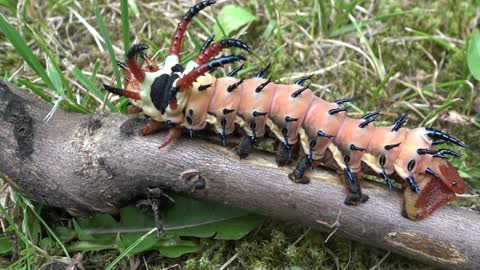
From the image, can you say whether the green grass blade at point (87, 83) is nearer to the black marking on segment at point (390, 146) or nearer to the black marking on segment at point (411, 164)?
the black marking on segment at point (390, 146)

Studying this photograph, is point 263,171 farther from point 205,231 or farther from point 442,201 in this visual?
point 442,201

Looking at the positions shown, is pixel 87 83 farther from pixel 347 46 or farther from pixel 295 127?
pixel 347 46

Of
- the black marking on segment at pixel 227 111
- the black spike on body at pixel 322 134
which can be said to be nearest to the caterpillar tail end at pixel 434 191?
the black spike on body at pixel 322 134

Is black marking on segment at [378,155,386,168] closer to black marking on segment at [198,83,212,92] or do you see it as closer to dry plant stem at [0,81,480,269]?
dry plant stem at [0,81,480,269]

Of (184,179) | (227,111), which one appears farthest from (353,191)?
(184,179)

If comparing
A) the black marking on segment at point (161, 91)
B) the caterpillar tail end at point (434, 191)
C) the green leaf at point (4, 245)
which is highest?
the black marking on segment at point (161, 91)

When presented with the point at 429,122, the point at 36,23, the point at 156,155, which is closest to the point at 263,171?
the point at 156,155

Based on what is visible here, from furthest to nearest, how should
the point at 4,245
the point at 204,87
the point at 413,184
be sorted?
the point at 4,245 → the point at 413,184 → the point at 204,87

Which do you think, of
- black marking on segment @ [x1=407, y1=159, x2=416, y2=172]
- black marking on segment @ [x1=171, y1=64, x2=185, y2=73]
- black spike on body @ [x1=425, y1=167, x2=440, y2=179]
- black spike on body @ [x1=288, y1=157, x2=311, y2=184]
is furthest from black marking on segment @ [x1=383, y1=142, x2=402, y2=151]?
black marking on segment @ [x1=171, y1=64, x2=185, y2=73]
